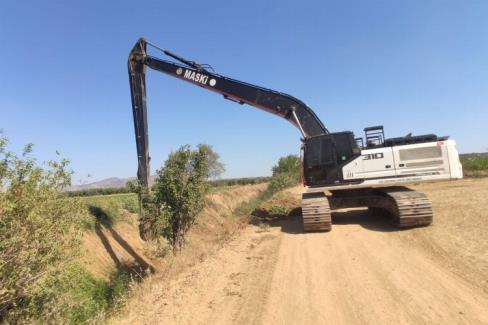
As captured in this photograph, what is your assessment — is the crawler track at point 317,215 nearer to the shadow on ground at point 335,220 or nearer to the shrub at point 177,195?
the shadow on ground at point 335,220

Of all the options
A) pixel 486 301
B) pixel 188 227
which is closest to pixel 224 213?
pixel 188 227

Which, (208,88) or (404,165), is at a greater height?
(208,88)

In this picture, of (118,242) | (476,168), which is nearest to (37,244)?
(118,242)

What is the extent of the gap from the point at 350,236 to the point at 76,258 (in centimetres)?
722

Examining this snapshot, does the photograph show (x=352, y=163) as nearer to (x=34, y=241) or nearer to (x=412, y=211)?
(x=412, y=211)

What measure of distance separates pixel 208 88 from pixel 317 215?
7115mm

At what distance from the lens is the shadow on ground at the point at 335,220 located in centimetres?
1130

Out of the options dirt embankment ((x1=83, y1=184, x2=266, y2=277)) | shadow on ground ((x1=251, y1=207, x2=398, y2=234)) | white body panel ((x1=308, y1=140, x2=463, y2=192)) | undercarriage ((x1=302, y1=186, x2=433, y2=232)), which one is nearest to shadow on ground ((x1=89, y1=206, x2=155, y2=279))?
dirt embankment ((x1=83, y1=184, x2=266, y2=277))

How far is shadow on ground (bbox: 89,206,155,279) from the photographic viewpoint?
1533 centimetres

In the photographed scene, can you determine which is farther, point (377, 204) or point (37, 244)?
point (377, 204)

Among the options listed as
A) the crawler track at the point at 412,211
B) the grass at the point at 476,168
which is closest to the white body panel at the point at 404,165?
the crawler track at the point at 412,211

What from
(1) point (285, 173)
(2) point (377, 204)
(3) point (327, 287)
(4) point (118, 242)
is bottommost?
(4) point (118, 242)

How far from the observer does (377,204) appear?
11625 millimetres

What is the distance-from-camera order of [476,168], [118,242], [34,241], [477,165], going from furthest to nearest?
[477,165] < [476,168] < [118,242] < [34,241]
